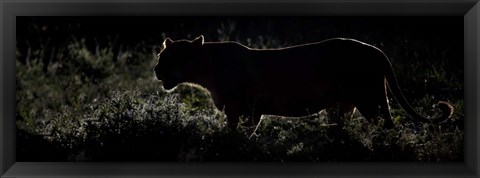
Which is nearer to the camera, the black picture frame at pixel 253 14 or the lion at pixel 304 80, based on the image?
the black picture frame at pixel 253 14

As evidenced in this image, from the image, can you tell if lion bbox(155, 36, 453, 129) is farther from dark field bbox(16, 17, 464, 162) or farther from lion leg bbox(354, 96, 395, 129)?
dark field bbox(16, 17, 464, 162)

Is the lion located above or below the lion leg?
above

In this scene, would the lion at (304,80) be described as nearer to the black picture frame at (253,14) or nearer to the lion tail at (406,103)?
the lion tail at (406,103)

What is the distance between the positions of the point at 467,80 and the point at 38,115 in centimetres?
410

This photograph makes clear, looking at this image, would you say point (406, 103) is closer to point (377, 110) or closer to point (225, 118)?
point (377, 110)

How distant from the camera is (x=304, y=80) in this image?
6.10 meters

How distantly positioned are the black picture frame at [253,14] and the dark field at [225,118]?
0.19m

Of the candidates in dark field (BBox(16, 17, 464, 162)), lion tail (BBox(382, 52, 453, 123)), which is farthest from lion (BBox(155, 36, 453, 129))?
dark field (BBox(16, 17, 464, 162))

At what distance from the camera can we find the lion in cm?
607

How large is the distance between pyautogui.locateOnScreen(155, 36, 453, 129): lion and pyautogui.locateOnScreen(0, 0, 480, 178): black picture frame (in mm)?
386

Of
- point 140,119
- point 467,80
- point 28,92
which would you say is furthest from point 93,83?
point 467,80

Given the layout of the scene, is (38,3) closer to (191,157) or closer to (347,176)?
(191,157)

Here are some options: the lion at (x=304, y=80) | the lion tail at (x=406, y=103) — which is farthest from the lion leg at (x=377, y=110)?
the lion tail at (x=406, y=103)

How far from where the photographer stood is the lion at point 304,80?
19.9 feet
